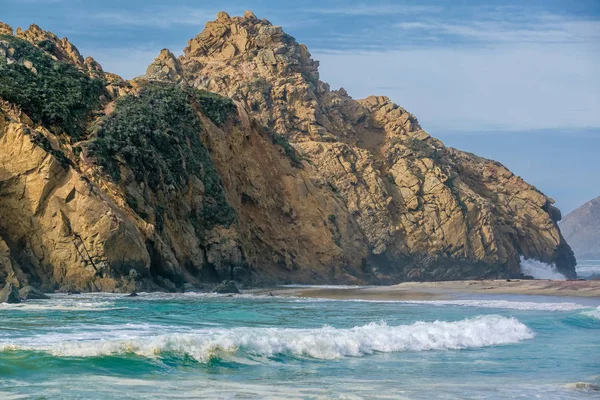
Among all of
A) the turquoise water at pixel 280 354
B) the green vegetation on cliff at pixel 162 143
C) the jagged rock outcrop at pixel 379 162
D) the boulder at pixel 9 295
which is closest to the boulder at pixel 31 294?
the boulder at pixel 9 295

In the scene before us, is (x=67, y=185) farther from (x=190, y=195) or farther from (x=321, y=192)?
(x=321, y=192)

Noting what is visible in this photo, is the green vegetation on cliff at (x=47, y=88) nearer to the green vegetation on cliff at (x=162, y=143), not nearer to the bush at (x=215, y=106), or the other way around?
the green vegetation on cliff at (x=162, y=143)

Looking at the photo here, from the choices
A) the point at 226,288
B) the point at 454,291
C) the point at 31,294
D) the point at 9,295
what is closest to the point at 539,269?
the point at 454,291

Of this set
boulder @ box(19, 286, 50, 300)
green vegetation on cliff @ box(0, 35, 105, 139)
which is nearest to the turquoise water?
boulder @ box(19, 286, 50, 300)

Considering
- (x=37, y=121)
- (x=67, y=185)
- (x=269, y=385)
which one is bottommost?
(x=269, y=385)

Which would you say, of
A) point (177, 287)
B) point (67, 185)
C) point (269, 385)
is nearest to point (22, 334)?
point (269, 385)

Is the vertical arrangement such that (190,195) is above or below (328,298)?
above

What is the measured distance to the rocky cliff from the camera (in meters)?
36.7

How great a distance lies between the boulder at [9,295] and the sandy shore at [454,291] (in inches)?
571

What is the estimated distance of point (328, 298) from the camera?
1608 inches

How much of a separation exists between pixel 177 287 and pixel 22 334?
19.1 m

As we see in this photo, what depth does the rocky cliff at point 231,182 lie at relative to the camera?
120 feet

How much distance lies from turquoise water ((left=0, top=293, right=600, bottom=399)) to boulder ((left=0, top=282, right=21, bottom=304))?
91 centimetres

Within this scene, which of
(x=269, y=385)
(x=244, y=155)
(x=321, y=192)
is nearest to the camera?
(x=269, y=385)
